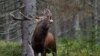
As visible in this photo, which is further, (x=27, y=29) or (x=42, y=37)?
(x=42, y=37)

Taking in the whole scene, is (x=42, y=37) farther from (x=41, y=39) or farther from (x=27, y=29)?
(x=27, y=29)

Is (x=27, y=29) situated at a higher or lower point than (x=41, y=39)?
higher

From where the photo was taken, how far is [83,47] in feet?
33.3

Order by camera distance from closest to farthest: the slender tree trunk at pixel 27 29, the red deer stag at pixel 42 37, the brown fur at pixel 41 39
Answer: the slender tree trunk at pixel 27 29, the red deer stag at pixel 42 37, the brown fur at pixel 41 39

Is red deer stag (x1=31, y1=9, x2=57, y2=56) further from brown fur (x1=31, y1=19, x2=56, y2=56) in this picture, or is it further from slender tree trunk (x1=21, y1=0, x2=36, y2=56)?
slender tree trunk (x1=21, y1=0, x2=36, y2=56)

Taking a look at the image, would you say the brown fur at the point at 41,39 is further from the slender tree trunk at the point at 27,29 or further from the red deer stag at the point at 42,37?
the slender tree trunk at the point at 27,29

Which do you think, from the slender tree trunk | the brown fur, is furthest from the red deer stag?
the slender tree trunk

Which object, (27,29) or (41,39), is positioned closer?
(27,29)

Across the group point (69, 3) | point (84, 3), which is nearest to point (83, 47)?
point (69, 3)

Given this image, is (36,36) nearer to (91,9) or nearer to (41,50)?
(41,50)

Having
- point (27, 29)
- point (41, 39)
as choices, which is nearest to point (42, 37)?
point (41, 39)

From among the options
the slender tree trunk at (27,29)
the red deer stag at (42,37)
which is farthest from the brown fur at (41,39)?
the slender tree trunk at (27,29)

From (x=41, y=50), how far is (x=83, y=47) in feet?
5.21

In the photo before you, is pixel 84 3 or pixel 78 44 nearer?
pixel 78 44
